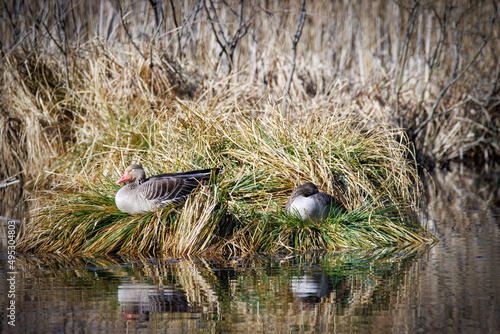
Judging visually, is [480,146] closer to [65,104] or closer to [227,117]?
[227,117]

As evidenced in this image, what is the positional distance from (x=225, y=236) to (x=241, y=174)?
115cm

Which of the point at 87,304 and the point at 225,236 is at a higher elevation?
the point at 225,236

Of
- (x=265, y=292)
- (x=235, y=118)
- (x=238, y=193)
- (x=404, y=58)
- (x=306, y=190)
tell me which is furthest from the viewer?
(x=404, y=58)

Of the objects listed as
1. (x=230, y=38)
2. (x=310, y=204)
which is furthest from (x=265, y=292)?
(x=230, y=38)

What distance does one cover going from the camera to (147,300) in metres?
4.11

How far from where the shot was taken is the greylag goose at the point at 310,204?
6004 millimetres

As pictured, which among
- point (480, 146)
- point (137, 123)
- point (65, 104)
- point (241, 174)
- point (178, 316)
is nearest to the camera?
point (178, 316)

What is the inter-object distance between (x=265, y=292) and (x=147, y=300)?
2.71 feet

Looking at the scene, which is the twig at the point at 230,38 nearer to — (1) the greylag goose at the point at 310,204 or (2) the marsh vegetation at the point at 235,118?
(2) the marsh vegetation at the point at 235,118

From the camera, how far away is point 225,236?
19.6 feet

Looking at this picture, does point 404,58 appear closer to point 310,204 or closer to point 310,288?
point 310,204

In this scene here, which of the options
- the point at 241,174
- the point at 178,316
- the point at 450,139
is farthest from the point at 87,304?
the point at 450,139

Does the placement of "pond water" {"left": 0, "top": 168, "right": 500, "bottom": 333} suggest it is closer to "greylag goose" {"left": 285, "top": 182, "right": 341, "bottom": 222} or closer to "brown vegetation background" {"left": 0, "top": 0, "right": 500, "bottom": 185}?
"greylag goose" {"left": 285, "top": 182, "right": 341, "bottom": 222}

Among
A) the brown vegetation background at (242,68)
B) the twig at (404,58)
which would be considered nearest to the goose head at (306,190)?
the brown vegetation background at (242,68)
